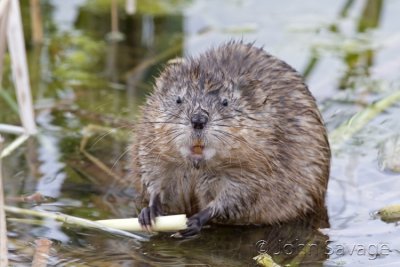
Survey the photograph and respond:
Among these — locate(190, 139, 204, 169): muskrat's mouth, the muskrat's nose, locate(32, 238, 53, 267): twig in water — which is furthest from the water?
the muskrat's nose

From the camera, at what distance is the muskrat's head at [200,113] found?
174 inches

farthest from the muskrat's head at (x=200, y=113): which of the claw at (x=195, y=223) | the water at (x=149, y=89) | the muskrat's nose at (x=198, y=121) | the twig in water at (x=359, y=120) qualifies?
the twig in water at (x=359, y=120)

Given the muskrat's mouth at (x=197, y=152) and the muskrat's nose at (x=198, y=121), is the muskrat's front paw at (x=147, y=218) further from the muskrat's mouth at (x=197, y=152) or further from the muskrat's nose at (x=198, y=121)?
the muskrat's nose at (x=198, y=121)

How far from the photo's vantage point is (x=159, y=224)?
4.64 meters

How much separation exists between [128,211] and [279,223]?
79 centimetres

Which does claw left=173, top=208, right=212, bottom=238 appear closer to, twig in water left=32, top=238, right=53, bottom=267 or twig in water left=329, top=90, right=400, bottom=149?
twig in water left=32, top=238, right=53, bottom=267

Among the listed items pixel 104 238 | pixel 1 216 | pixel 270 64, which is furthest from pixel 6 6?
pixel 270 64

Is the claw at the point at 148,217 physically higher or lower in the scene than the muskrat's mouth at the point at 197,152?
lower

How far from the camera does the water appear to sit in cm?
460

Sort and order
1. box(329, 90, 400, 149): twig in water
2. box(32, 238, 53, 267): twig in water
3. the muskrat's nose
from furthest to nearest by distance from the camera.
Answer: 1. box(329, 90, 400, 149): twig in water
2. the muskrat's nose
3. box(32, 238, 53, 267): twig in water

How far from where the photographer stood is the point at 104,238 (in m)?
4.68

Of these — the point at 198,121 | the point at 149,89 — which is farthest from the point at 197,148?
the point at 149,89

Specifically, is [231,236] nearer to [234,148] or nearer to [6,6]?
[234,148]

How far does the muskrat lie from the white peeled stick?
0.03m
